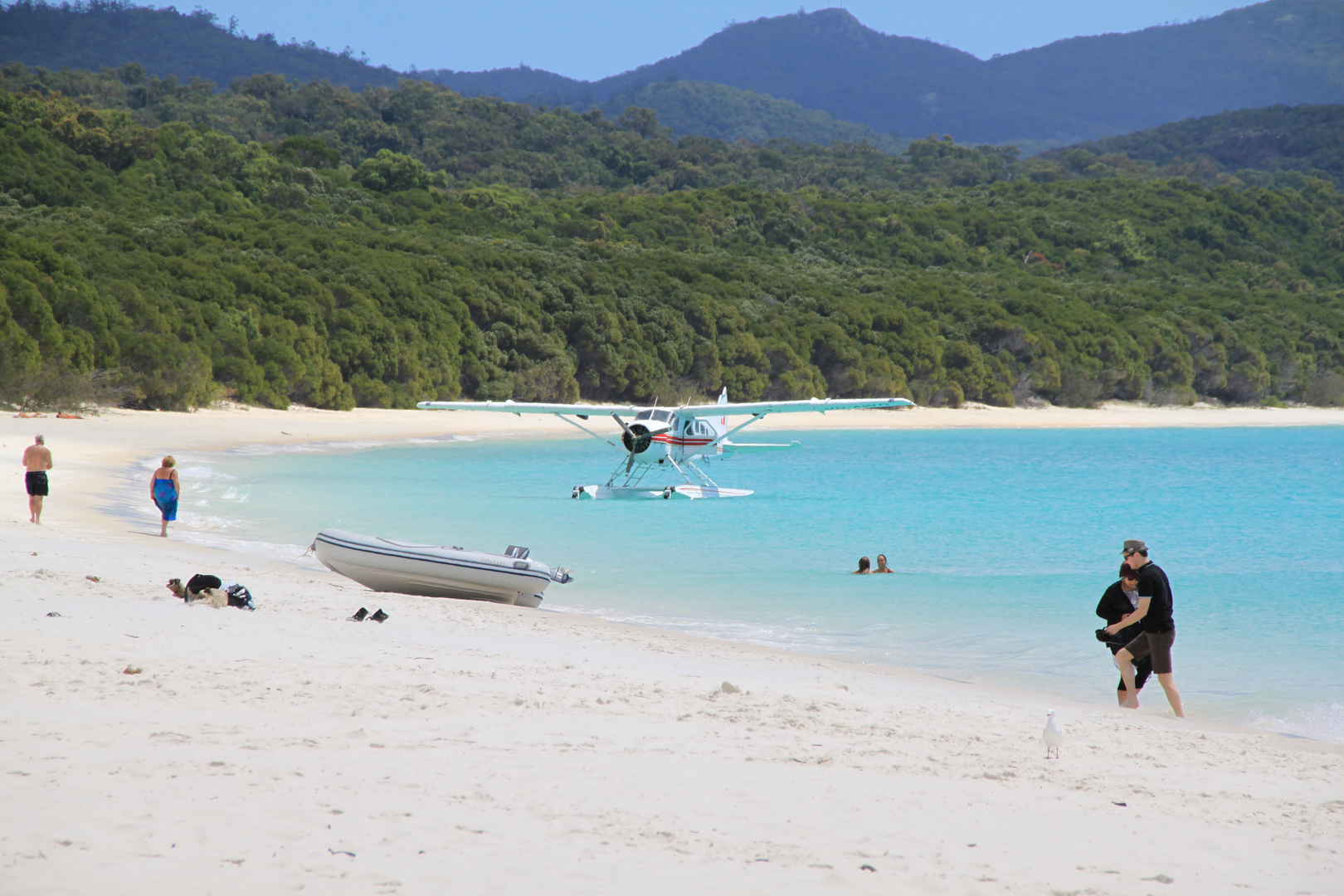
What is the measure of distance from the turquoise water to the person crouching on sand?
1.84 feet

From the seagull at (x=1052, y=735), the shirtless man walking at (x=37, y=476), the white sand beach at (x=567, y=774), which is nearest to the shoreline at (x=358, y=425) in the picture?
the shirtless man walking at (x=37, y=476)

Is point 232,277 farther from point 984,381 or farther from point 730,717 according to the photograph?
point 730,717

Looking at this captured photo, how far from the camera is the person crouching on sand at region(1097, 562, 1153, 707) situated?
635 centimetres

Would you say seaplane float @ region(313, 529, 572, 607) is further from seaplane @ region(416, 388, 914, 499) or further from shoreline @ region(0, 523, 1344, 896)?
seaplane @ region(416, 388, 914, 499)

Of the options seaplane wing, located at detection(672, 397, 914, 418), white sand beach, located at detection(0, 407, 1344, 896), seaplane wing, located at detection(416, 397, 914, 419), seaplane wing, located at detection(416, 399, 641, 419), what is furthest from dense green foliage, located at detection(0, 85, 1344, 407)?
white sand beach, located at detection(0, 407, 1344, 896)

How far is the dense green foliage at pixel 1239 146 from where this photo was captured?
12569 cm

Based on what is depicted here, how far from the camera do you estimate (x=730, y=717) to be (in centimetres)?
519

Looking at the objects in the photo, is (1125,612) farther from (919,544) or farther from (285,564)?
(919,544)

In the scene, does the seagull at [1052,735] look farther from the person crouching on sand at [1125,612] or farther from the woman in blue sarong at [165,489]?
the woman in blue sarong at [165,489]

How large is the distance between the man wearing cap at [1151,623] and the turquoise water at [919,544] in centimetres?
67

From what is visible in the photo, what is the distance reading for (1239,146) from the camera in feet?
455

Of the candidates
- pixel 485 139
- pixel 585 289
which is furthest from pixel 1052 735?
pixel 485 139

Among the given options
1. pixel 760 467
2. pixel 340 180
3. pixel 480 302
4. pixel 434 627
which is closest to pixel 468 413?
pixel 480 302

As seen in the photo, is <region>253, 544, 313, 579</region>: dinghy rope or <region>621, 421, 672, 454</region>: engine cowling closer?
<region>253, 544, 313, 579</region>: dinghy rope
